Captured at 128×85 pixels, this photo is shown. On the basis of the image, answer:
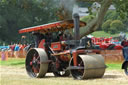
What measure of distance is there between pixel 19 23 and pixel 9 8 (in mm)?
2880

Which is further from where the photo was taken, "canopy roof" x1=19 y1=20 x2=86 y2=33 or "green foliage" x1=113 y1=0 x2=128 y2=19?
"green foliage" x1=113 y1=0 x2=128 y2=19

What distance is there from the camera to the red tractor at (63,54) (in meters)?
10.0

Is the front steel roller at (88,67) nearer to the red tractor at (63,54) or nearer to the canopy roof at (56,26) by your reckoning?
the red tractor at (63,54)

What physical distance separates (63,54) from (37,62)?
1.15 meters

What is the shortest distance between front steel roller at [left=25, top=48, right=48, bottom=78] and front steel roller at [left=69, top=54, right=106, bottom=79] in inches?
47.3

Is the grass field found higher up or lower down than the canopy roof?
lower down

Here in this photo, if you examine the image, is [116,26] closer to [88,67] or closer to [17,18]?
[17,18]

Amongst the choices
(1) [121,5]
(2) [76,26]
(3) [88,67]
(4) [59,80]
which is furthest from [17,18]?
(3) [88,67]

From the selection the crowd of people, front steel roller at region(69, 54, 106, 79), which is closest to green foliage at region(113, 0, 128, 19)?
front steel roller at region(69, 54, 106, 79)

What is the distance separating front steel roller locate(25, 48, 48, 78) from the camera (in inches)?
437

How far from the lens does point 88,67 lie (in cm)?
976

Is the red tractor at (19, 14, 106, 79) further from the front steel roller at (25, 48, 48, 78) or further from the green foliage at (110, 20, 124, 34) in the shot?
the green foliage at (110, 20, 124, 34)

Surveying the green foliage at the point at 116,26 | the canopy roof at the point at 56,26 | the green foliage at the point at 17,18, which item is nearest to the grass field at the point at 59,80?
the canopy roof at the point at 56,26

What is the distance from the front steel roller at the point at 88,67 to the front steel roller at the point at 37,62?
3.94ft
